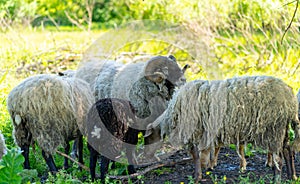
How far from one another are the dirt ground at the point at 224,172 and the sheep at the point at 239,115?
24 centimetres

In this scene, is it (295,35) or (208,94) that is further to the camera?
(295,35)

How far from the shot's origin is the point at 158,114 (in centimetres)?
584

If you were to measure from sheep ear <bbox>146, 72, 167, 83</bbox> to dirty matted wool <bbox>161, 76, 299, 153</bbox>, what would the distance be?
0.65m

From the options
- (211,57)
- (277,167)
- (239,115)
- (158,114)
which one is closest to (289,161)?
(277,167)

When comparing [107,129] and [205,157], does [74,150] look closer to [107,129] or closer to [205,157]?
[107,129]

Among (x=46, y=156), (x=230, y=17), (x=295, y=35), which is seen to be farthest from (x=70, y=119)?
(x=230, y=17)

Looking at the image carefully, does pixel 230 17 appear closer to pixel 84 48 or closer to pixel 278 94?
pixel 84 48

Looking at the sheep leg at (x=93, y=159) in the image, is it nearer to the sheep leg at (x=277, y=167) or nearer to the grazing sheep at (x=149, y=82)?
the grazing sheep at (x=149, y=82)

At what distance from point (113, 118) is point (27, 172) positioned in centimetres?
102

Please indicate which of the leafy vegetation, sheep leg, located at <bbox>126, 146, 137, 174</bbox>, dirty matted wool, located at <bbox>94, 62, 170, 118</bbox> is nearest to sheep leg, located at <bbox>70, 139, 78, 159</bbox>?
dirty matted wool, located at <bbox>94, 62, 170, 118</bbox>

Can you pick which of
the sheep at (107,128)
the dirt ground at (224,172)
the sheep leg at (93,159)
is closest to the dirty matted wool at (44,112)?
the sheep at (107,128)

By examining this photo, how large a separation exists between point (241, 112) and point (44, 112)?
1915 millimetres

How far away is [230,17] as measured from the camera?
11320 mm

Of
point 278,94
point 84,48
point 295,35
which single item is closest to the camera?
point 278,94
